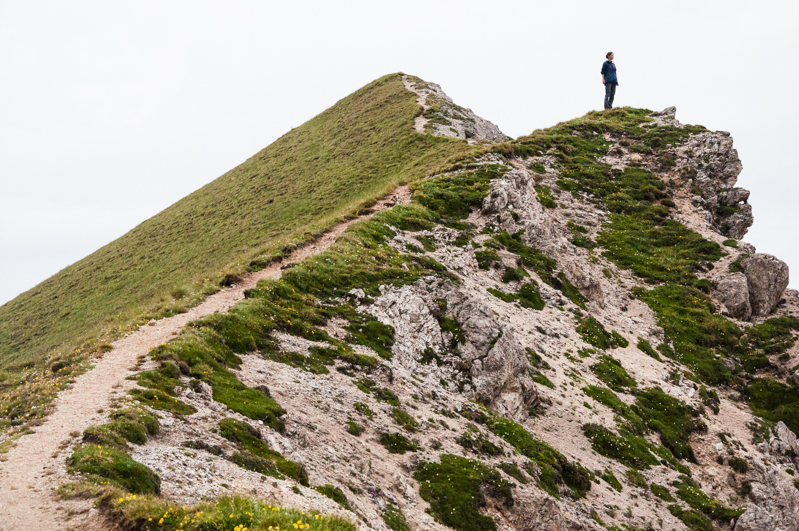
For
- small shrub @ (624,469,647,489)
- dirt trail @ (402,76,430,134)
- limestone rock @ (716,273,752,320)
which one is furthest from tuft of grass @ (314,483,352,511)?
dirt trail @ (402,76,430,134)

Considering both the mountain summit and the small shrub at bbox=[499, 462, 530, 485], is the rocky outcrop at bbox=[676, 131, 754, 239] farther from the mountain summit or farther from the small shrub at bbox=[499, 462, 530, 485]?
the small shrub at bbox=[499, 462, 530, 485]

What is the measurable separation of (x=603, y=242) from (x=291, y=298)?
35932 millimetres

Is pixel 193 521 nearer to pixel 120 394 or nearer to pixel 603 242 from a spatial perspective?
pixel 120 394

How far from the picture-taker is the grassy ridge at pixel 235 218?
183ft

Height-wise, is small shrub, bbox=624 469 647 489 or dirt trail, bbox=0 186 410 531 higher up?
dirt trail, bbox=0 186 410 531

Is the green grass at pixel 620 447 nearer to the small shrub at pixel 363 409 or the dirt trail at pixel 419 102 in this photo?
the small shrub at pixel 363 409

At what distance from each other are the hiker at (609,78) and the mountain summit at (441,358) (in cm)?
879

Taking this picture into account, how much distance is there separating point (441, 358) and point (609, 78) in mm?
58995

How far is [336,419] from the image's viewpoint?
22469 millimetres

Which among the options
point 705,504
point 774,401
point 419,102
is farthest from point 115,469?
point 419,102

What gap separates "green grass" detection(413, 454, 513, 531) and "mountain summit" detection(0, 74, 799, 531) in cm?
11

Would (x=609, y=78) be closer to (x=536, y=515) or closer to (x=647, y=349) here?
(x=647, y=349)

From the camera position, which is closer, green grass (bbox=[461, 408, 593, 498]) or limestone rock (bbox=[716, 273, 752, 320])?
green grass (bbox=[461, 408, 593, 498])

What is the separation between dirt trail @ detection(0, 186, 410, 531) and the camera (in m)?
11.9
